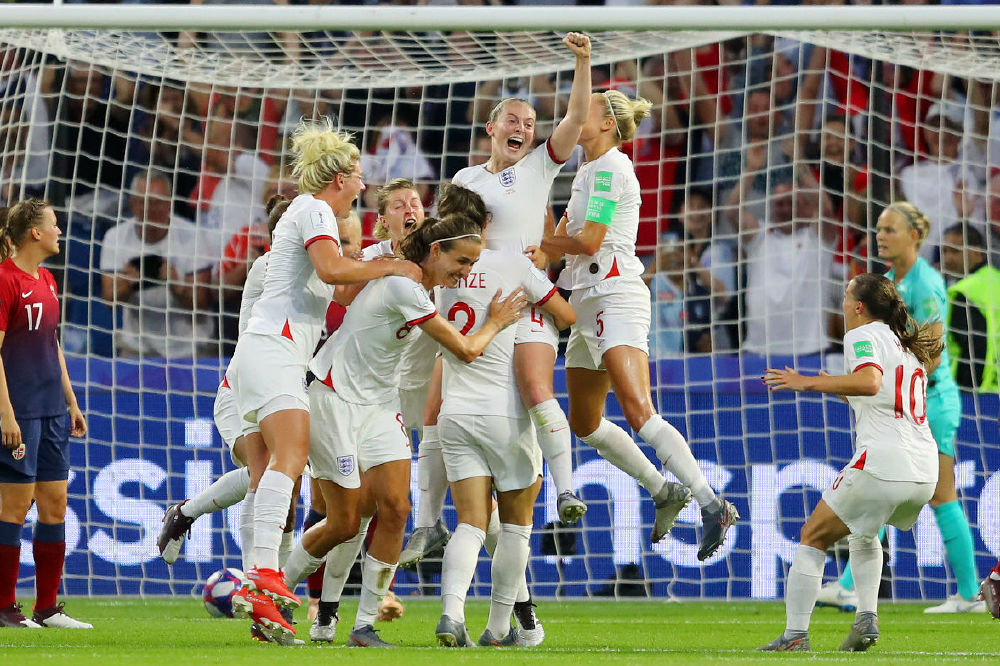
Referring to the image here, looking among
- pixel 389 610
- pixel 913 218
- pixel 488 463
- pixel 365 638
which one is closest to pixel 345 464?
pixel 488 463

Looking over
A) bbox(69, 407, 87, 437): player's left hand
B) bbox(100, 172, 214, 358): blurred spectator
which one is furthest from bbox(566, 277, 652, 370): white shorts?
bbox(100, 172, 214, 358): blurred spectator

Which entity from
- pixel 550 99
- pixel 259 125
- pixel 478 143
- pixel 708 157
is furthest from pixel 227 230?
pixel 708 157

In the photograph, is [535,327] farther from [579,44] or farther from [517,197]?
[579,44]

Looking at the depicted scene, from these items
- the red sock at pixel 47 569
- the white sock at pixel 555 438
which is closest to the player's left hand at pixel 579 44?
the white sock at pixel 555 438

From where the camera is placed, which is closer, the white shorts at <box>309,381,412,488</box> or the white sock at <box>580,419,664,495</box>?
the white shorts at <box>309,381,412,488</box>

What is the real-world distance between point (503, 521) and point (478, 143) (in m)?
4.71

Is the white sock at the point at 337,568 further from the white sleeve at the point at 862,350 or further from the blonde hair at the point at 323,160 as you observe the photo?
the white sleeve at the point at 862,350

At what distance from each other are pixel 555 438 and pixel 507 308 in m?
0.60

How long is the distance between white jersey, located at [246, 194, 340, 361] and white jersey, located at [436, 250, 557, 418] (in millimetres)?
572

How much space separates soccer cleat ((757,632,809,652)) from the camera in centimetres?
541

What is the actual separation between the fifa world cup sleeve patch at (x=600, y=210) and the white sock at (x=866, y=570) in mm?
1752

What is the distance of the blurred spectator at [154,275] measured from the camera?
9734 mm

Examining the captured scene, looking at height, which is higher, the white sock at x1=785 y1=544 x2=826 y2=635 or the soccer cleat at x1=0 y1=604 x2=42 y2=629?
the white sock at x1=785 y1=544 x2=826 y2=635

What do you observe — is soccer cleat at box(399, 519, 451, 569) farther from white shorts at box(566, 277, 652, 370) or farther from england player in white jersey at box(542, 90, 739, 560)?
white shorts at box(566, 277, 652, 370)
